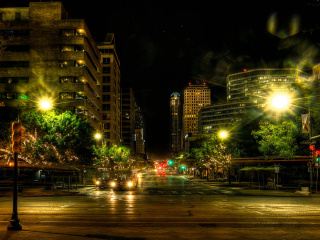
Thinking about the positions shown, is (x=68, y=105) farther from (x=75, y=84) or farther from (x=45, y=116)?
(x=45, y=116)

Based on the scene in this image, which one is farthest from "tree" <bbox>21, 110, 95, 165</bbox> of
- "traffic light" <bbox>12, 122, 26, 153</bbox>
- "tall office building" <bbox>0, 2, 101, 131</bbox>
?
"traffic light" <bbox>12, 122, 26, 153</bbox>

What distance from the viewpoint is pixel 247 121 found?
7269cm

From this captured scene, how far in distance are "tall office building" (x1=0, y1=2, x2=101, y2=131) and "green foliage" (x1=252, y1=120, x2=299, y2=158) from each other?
40409 millimetres

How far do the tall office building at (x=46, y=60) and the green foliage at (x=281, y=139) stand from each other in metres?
40.4

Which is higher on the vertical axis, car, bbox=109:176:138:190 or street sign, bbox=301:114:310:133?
street sign, bbox=301:114:310:133

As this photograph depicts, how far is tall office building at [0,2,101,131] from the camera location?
248 ft

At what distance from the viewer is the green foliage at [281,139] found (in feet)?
149

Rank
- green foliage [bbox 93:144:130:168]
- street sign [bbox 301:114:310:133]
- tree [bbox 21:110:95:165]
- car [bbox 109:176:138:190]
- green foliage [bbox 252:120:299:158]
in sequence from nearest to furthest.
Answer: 1. street sign [bbox 301:114:310:133]
2. green foliage [bbox 252:120:299:158]
3. car [bbox 109:176:138:190]
4. tree [bbox 21:110:95:165]
5. green foliage [bbox 93:144:130:168]

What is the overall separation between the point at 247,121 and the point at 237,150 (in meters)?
8.72

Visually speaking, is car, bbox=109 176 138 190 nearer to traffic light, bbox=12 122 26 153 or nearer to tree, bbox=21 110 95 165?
tree, bbox=21 110 95 165

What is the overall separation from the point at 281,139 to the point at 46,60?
50705mm

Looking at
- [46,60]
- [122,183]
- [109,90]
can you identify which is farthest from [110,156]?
[122,183]

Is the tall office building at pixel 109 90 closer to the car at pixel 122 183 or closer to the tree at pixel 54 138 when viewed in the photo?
the tree at pixel 54 138

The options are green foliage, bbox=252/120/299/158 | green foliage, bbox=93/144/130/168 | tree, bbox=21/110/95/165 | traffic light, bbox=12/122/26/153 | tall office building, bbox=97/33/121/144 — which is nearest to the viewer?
traffic light, bbox=12/122/26/153
